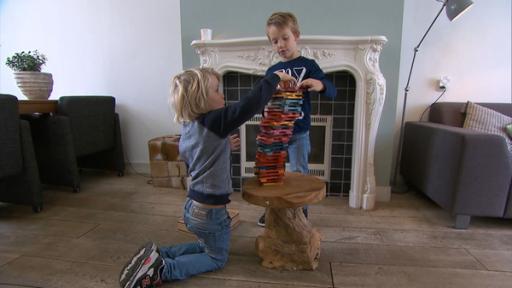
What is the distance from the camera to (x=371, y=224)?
160 centimetres

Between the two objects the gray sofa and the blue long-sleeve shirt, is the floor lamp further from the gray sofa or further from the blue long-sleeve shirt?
the blue long-sleeve shirt

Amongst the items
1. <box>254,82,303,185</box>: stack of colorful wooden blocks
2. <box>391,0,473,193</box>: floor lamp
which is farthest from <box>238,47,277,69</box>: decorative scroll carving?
<box>391,0,473,193</box>: floor lamp

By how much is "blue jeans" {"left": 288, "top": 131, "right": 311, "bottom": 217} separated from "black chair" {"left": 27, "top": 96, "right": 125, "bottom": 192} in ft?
5.21

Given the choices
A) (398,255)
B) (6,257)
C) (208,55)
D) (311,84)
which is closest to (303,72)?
(311,84)

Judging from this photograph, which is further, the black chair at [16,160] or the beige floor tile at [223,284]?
the black chair at [16,160]

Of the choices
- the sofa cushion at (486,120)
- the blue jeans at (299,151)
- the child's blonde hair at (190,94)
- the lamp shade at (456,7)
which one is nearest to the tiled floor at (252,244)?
the blue jeans at (299,151)

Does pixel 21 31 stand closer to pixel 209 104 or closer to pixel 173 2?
pixel 173 2

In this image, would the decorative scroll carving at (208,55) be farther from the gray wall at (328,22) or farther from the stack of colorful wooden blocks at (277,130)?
the stack of colorful wooden blocks at (277,130)

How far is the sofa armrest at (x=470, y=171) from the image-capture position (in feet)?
4.62

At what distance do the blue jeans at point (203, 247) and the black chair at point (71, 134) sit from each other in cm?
131

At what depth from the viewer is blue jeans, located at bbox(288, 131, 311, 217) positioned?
4.55ft

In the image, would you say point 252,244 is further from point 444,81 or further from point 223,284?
point 444,81

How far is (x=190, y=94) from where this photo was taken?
38.8 inches

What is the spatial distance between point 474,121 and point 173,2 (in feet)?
7.80
